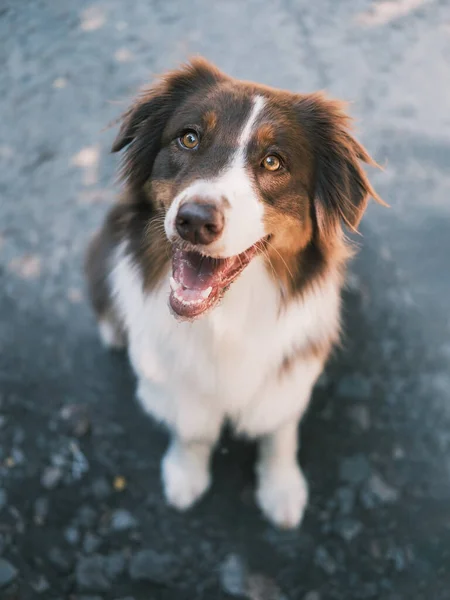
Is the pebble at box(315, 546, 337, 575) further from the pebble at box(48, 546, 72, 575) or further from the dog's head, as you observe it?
the dog's head

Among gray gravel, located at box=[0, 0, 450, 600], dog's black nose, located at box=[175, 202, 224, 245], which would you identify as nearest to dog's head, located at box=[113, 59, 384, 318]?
dog's black nose, located at box=[175, 202, 224, 245]

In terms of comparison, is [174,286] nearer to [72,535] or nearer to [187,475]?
[187,475]

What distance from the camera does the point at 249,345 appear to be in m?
2.54

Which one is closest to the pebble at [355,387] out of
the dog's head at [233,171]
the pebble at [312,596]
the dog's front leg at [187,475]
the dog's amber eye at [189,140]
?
the dog's front leg at [187,475]

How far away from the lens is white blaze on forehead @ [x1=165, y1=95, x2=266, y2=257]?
6.49ft

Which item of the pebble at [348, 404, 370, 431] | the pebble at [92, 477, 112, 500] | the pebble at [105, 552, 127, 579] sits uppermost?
the pebble at [92, 477, 112, 500]

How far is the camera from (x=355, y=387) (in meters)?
3.43

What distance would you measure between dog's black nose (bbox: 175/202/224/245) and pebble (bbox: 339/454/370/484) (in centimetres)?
175

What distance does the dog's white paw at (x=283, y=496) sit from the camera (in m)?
3.00

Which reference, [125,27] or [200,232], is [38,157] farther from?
[200,232]

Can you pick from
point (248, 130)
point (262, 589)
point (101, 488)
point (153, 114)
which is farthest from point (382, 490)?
point (153, 114)

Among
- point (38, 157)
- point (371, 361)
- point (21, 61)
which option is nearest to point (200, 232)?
point (371, 361)

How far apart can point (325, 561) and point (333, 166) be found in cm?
186

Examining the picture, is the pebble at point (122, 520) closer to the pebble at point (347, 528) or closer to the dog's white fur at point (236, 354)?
the dog's white fur at point (236, 354)
